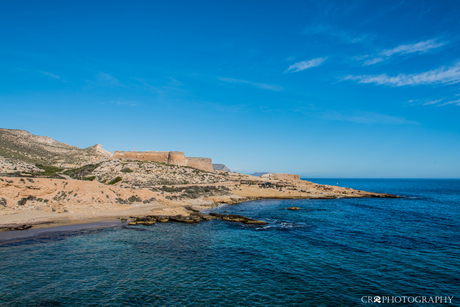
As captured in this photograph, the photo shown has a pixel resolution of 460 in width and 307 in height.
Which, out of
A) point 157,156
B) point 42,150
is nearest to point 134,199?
point 157,156

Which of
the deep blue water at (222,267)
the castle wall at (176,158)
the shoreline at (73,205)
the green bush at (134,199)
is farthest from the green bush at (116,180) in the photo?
the deep blue water at (222,267)

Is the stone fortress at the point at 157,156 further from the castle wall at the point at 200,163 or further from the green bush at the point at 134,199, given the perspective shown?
the green bush at the point at 134,199

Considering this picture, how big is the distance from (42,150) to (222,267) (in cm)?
8055

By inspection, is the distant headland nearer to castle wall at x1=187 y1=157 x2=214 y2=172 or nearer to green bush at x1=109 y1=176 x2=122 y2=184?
green bush at x1=109 y1=176 x2=122 y2=184

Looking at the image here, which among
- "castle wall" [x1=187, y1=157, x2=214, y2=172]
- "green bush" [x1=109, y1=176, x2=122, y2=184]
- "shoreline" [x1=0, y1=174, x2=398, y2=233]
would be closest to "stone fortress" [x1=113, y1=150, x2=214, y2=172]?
"castle wall" [x1=187, y1=157, x2=214, y2=172]

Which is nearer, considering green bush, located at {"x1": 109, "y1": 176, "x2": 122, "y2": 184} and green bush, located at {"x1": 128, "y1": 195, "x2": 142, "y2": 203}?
green bush, located at {"x1": 128, "y1": 195, "x2": 142, "y2": 203}

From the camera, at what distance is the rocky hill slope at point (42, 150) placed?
5945 cm

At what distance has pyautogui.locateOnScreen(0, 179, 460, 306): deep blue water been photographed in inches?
434

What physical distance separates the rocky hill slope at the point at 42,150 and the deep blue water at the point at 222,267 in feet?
175

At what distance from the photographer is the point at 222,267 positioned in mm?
14531

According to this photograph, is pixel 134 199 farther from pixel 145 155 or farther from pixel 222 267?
pixel 145 155

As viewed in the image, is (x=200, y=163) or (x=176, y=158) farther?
(x=200, y=163)

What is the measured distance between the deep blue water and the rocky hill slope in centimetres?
5344

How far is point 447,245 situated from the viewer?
1970 cm
